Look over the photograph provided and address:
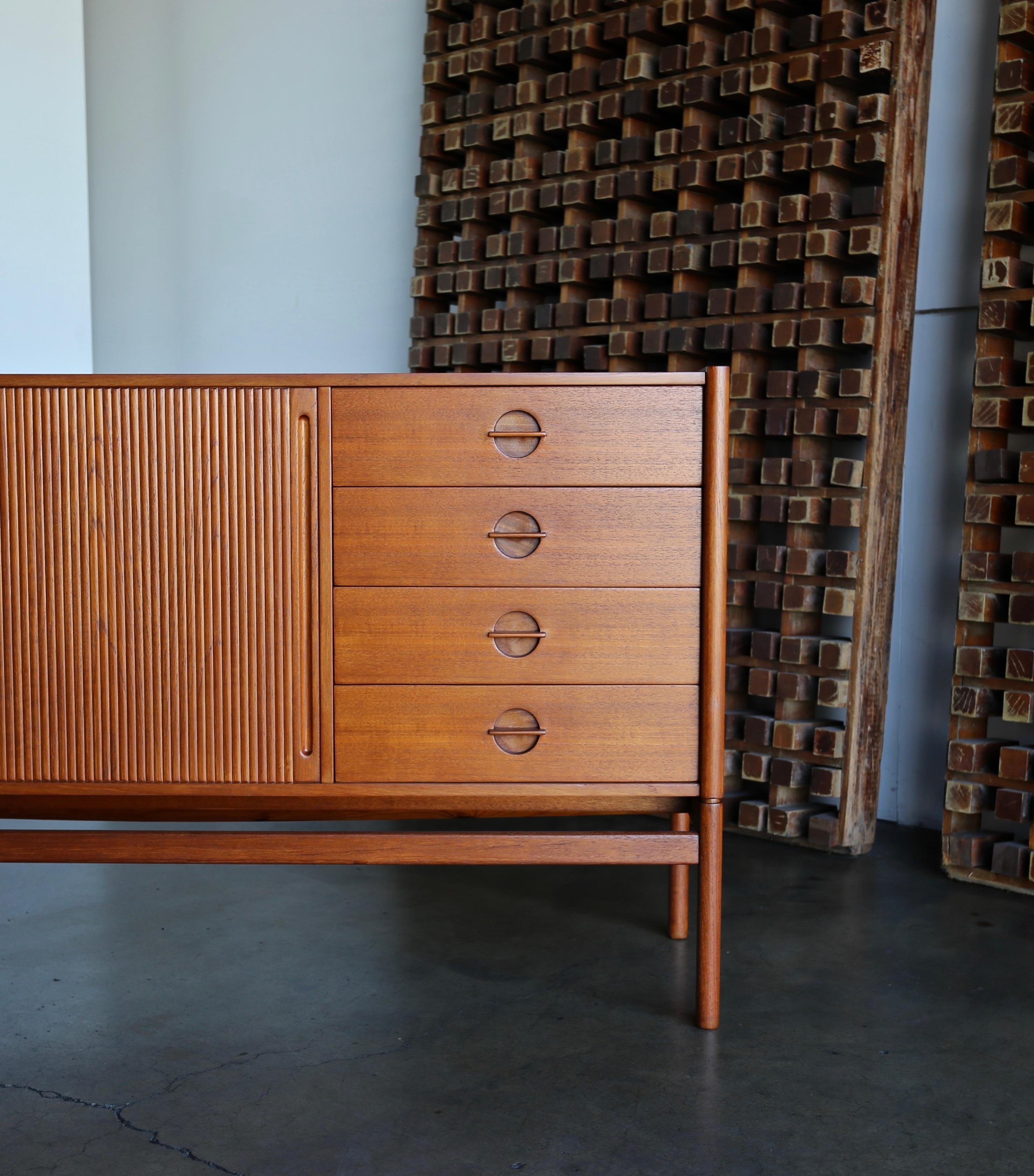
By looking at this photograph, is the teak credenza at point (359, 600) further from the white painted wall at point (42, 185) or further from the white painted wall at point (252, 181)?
the white painted wall at point (252, 181)

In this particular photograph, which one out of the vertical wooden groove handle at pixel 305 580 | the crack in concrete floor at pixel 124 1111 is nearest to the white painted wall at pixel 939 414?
the vertical wooden groove handle at pixel 305 580

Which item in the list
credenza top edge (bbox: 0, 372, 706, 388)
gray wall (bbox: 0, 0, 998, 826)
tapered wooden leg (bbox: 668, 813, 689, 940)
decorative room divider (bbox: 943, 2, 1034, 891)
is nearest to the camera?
credenza top edge (bbox: 0, 372, 706, 388)

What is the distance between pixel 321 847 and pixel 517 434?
64 cm

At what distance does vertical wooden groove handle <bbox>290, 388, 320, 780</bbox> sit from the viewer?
1709 millimetres

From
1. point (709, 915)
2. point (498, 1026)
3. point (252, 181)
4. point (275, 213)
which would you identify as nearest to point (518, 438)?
point (709, 915)

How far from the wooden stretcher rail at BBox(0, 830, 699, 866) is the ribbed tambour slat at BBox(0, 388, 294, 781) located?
86 millimetres

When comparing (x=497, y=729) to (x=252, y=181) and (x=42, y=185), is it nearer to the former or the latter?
(x=42, y=185)

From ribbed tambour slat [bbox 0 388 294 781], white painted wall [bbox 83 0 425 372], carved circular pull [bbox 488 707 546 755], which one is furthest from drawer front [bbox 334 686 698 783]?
white painted wall [bbox 83 0 425 372]

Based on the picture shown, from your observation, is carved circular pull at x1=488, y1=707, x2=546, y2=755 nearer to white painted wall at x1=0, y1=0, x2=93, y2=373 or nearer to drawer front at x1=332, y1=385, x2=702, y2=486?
drawer front at x1=332, y1=385, x2=702, y2=486

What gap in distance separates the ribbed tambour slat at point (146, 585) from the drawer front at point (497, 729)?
11 centimetres

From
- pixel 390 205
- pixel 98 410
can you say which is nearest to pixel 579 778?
pixel 98 410

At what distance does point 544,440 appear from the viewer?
171 cm

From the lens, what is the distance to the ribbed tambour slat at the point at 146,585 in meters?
1.70

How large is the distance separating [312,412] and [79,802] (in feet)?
2.16
